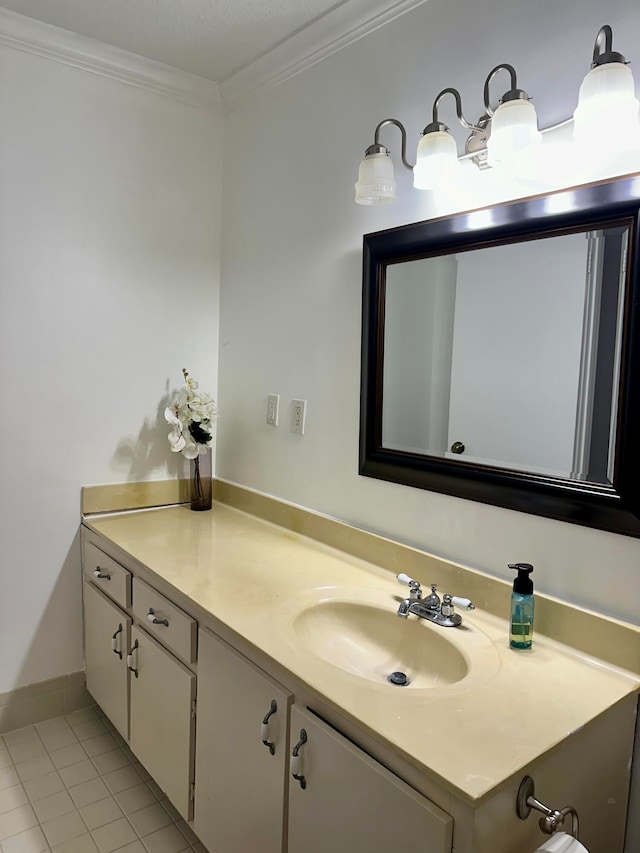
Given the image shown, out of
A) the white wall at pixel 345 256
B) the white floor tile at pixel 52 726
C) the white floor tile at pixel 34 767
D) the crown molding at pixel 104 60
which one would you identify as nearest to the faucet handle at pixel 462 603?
the white wall at pixel 345 256

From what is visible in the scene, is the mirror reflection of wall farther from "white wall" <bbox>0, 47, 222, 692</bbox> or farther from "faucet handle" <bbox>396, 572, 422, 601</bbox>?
"white wall" <bbox>0, 47, 222, 692</bbox>

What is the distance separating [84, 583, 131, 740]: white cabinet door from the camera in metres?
1.92

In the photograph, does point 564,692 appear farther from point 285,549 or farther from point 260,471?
point 260,471

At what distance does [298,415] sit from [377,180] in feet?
2.73

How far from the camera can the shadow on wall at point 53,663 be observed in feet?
7.14

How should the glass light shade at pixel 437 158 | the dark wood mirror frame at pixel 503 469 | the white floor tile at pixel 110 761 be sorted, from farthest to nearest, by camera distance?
the white floor tile at pixel 110 761 < the glass light shade at pixel 437 158 < the dark wood mirror frame at pixel 503 469

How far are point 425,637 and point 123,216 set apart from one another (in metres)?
1.80

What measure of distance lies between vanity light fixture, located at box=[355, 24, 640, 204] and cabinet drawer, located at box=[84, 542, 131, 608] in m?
1.32

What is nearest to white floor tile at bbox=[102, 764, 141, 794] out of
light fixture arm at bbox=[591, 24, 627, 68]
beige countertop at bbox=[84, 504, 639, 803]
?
beige countertop at bbox=[84, 504, 639, 803]

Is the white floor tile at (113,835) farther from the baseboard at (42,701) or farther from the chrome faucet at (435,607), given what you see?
the chrome faucet at (435,607)

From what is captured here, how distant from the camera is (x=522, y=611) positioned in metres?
1.26

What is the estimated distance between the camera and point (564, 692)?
1121 mm

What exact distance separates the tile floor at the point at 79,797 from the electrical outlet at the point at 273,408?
1.23 m

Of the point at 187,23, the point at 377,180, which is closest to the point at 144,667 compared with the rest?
the point at 377,180
